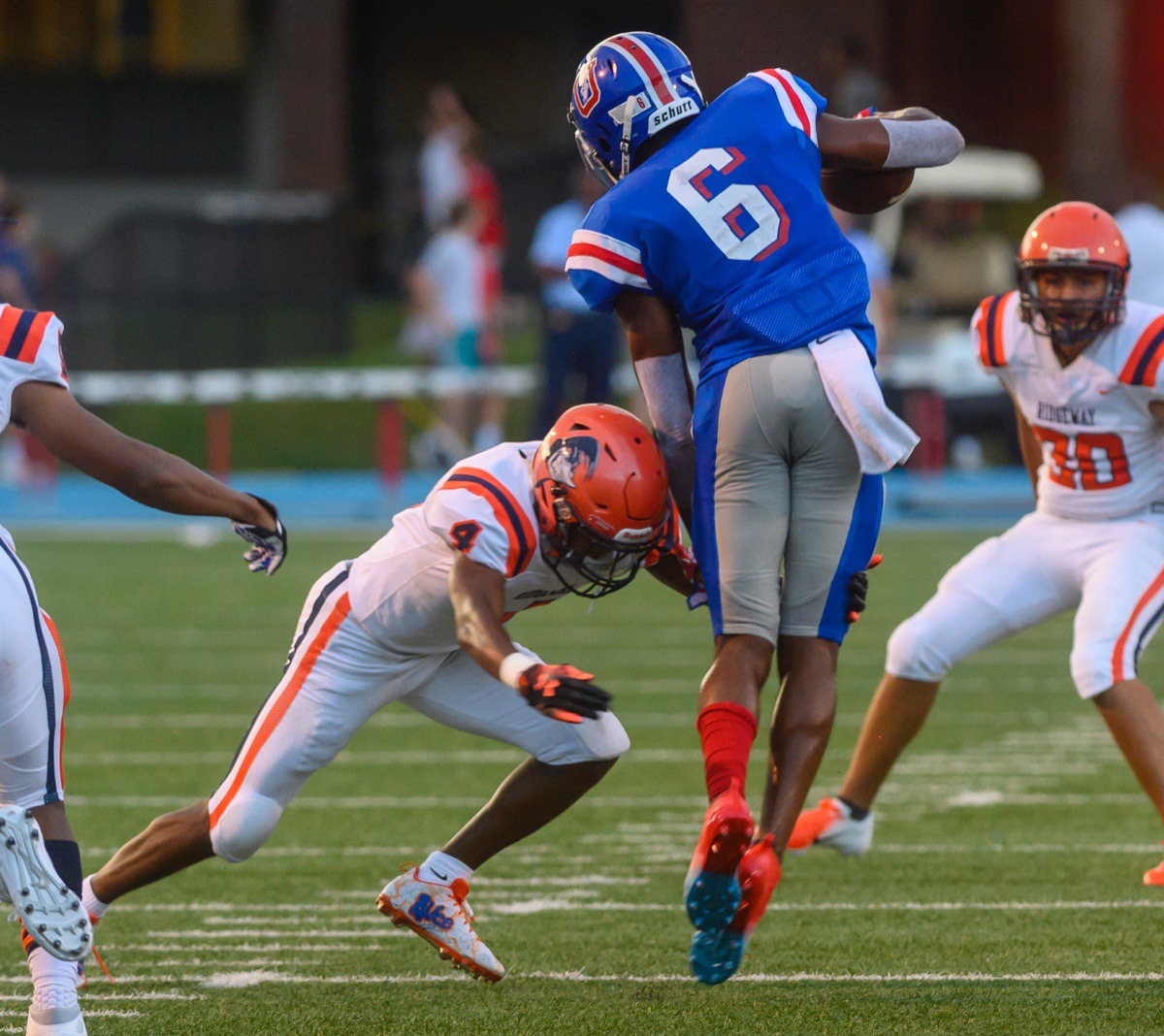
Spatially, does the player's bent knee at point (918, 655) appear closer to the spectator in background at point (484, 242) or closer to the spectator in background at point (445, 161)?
the spectator in background at point (484, 242)

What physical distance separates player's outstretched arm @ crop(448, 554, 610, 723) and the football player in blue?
1.79 feet

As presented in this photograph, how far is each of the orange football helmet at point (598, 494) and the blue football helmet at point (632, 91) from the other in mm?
621

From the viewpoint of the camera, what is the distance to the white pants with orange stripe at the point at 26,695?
362 cm

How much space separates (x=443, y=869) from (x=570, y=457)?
38.7 inches

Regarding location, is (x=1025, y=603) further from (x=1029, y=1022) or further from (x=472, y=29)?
(x=472, y=29)

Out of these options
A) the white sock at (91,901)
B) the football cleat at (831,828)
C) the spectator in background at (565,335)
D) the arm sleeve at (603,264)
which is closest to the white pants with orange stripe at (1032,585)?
the football cleat at (831,828)

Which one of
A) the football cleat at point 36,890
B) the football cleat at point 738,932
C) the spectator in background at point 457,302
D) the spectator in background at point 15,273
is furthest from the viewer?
the spectator in background at point 457,302

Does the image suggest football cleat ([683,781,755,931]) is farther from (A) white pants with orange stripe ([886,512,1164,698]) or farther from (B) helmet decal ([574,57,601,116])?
(A) white pants with orange stripe ([886,512,1164,698])

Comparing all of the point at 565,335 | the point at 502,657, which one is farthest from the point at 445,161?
the point at 502,657

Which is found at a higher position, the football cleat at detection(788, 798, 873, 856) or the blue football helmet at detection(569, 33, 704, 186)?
the blue football helmet at detection(569, 33, 704, 186)

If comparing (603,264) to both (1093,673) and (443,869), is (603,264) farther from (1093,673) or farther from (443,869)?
(1093,673)

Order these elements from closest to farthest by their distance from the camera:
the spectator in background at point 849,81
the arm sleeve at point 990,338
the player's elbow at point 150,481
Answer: the player's elbow at point 150,481 → the arm sleeve at point 990,338 → the spectator in background at point 849,81

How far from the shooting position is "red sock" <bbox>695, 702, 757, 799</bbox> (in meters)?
4.13

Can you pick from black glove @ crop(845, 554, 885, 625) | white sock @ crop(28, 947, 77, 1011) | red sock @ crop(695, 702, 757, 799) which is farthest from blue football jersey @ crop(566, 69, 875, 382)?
white sock @ crop(28, 947, 77, 1011)
